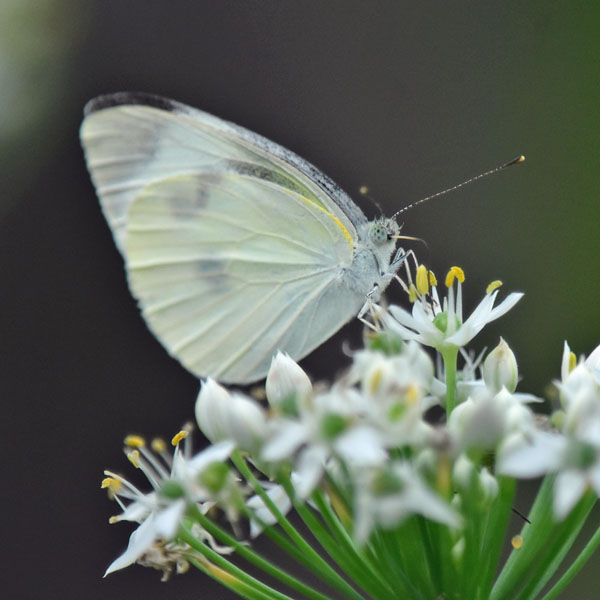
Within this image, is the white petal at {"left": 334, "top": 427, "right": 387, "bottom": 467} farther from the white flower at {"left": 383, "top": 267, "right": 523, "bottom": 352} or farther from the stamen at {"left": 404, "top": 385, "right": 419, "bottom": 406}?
the white flower at {"left": 383, "top": 267, "right": 523, "bottom": 352}

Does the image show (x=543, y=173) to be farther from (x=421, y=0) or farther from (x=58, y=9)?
(x=58, y=9)

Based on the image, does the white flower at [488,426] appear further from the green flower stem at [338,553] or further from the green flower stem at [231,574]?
the green flower stem at [231,574]

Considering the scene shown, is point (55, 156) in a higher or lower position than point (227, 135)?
lower

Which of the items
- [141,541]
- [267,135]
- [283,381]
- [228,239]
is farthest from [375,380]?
[267,135]

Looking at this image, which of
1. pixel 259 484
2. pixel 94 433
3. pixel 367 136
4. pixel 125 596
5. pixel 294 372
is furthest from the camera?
pixel 367 136

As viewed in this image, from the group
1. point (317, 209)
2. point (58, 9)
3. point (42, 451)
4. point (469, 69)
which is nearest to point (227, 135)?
point (317, 209)

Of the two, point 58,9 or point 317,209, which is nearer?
point 317,209

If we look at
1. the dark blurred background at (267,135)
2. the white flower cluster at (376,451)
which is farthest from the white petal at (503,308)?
the dark blurred background at (267,135)
